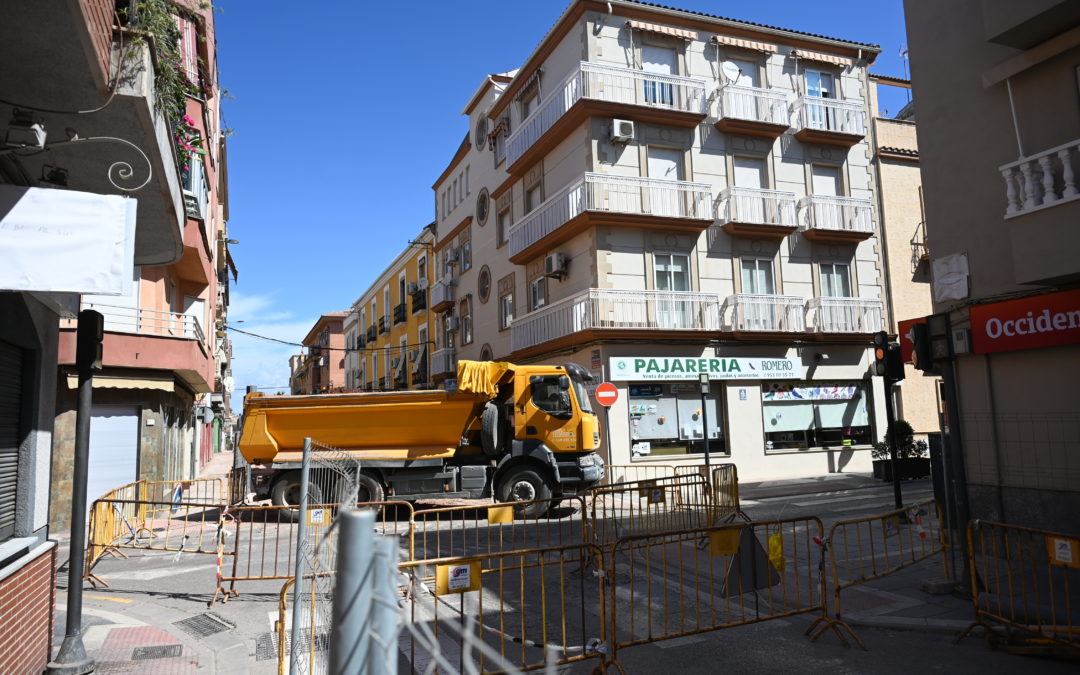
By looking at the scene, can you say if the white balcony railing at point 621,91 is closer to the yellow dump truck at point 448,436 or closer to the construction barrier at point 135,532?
the yellow dump truck at point 448,436

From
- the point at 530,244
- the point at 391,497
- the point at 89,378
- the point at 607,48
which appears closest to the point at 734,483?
the point at 391,497

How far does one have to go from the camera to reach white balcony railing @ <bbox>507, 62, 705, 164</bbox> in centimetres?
2056

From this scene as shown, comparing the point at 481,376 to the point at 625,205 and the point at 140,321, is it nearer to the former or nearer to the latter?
the point at 625,205

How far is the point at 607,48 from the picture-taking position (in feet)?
69.5

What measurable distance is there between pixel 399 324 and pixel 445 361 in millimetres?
11327

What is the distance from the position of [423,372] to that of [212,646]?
101ft

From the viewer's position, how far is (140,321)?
16812 mm

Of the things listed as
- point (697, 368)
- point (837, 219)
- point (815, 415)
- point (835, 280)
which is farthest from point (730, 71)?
point (815, 415)

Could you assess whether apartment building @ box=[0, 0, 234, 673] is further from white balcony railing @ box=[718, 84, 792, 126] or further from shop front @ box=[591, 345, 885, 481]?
white balcony railing @ box=[718, 84, 792, 126]

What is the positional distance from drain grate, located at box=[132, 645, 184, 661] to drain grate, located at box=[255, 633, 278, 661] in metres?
0.68

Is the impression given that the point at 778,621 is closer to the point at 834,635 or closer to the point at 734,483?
the point at 834,635

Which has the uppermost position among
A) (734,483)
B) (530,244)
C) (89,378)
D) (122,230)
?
(530,244)

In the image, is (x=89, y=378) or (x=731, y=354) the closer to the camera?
(x=89, y=378)

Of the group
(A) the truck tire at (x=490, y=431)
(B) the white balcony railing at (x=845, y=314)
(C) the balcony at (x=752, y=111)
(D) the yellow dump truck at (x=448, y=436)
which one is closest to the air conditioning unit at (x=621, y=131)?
(C) the balcony at (x=752, y=111)
